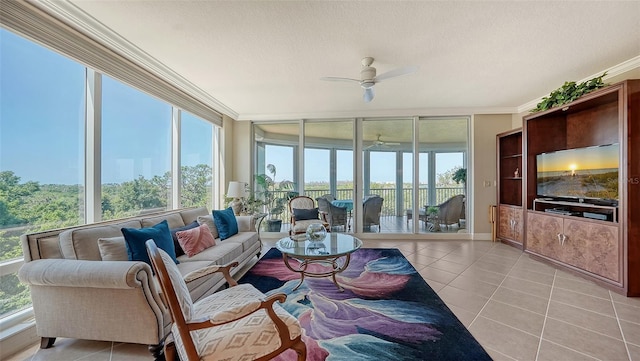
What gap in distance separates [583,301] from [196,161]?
5530mm

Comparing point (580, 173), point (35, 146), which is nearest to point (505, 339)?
point (580, 173)

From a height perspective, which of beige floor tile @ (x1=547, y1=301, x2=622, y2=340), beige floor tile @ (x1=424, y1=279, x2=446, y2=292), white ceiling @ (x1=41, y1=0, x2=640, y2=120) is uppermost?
white ceiling @ (x1=41, y1=0, x2=640, y2=120)

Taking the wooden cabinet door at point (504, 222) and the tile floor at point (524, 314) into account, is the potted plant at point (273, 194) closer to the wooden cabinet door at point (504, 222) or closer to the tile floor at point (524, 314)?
the tile floor at point (524, 314)

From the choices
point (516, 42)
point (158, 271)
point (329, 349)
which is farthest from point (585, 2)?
point (158, 271)

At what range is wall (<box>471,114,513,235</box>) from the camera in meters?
4.70

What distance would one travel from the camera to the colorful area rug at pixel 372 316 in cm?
168

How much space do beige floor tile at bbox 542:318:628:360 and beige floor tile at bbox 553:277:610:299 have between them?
38.4 inches

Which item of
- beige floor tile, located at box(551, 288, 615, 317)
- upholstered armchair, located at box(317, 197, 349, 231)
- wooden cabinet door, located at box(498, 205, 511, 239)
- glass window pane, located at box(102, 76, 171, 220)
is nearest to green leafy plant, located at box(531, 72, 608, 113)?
wooden cabinet door, located at box(498, 205, 511, 239)

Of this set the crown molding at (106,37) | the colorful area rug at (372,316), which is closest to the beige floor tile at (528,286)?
the colorful area rug at (372,316)

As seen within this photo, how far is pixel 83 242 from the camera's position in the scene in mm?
1867

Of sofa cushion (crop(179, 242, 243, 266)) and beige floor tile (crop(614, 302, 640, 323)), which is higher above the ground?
sofa cushion (crop(179, 242, 243, 266))

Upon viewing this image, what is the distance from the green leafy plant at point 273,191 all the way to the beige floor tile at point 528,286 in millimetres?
3803

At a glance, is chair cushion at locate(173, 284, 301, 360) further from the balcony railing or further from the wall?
the wall

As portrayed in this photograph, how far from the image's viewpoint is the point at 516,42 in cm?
240
